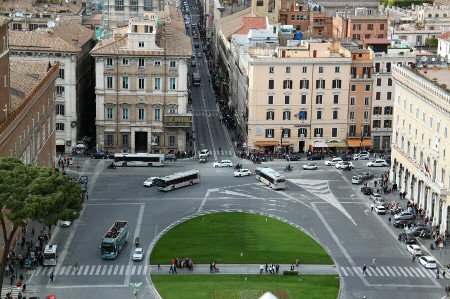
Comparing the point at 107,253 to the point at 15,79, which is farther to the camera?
the point at 15,79

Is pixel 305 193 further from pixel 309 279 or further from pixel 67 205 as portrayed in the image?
pixel 67 205

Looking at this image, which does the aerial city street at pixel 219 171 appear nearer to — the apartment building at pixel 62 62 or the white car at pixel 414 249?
the apartment building at pixel 62 62

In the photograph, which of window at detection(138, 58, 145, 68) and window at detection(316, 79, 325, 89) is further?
window at detection(316, 79, 325, 89)

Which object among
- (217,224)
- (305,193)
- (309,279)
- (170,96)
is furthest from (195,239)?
(170,96)

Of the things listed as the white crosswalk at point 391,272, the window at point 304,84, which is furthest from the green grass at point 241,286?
the window at point 304,84

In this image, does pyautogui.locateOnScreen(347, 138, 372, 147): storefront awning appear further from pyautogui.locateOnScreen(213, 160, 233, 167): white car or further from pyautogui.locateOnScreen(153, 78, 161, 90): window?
pyautogui.locateOnScreen(153, 78, 161, 90): window

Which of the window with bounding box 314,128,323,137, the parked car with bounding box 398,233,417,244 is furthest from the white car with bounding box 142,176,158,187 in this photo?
the parked car with bounding box 398,233,417,244

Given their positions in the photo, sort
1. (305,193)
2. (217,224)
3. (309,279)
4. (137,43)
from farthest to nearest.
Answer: (137,43), (305,193), (217,224), (309,279)

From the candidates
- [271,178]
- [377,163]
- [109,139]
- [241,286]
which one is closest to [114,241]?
[241,286]
